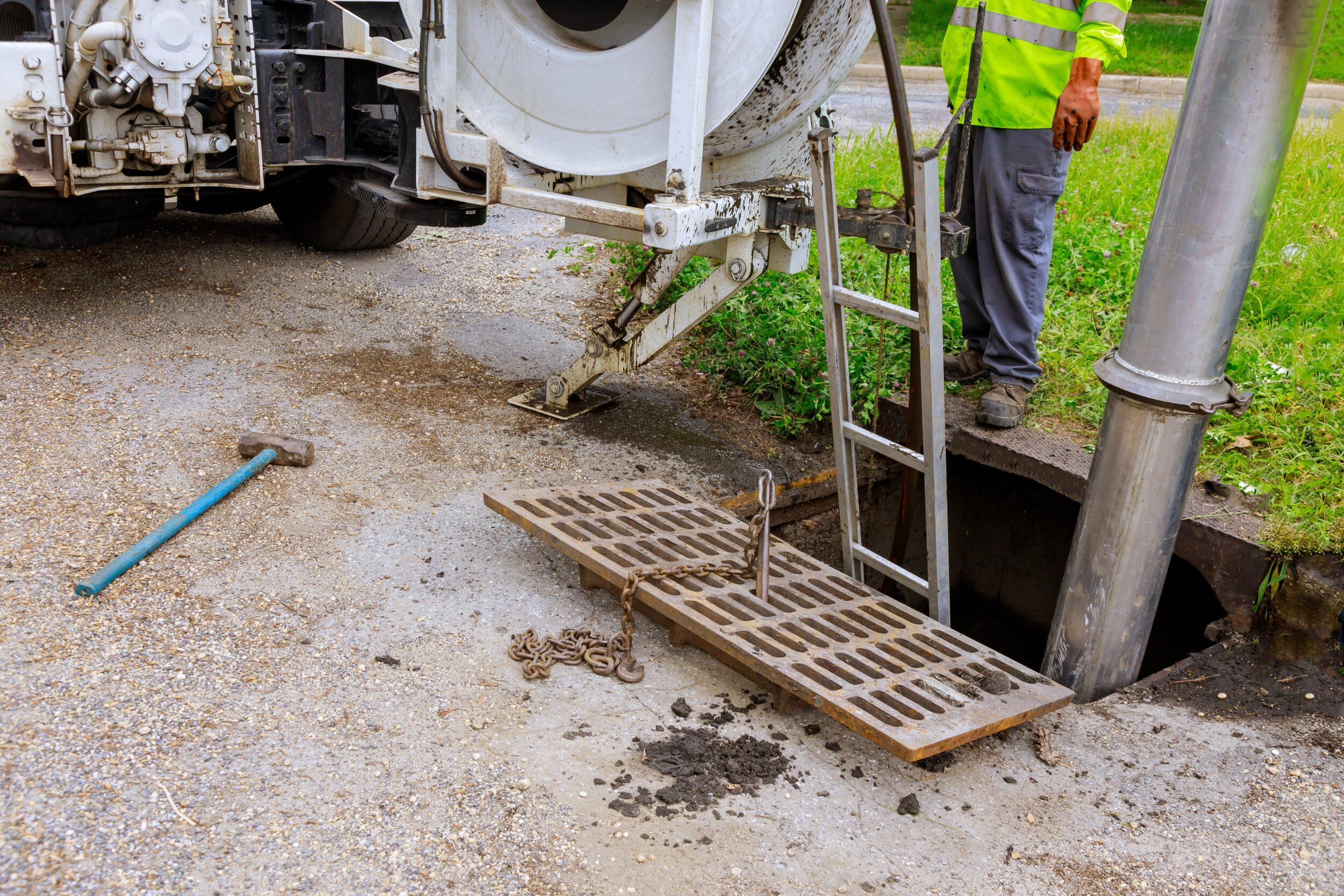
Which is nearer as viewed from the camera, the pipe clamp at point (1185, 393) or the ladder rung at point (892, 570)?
the pipe clamp at point (1185, 393)

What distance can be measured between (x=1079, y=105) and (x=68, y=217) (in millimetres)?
3722

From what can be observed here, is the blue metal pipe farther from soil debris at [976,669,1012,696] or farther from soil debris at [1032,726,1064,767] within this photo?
soil debris at [1032,726,1064,767]

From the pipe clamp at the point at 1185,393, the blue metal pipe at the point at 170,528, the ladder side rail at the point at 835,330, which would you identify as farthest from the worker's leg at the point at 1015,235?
the blue metal pipe at the point at 170,528

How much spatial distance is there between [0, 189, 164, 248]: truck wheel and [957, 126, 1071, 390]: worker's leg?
10.4ft

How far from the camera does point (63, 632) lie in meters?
2.57

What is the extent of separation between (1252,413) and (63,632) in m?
3.53

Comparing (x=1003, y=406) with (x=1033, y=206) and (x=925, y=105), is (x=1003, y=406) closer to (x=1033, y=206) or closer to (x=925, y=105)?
(x=1033, y=206)

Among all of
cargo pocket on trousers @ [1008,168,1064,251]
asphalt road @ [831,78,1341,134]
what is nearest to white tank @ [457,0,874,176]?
cargo pocket on trousers @ [1008,168,1064,251]

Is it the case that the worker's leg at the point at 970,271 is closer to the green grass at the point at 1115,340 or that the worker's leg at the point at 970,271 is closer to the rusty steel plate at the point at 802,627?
the green grass at the point at 1115,340

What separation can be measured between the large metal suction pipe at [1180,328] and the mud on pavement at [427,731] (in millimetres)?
236

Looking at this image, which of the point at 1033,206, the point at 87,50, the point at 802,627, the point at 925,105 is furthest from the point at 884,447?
the point at 925,105

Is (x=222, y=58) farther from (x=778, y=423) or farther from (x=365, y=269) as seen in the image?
(x=778, y=423)

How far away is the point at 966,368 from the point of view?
12.9 ft

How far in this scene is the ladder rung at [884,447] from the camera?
9.59 feet
